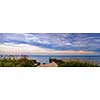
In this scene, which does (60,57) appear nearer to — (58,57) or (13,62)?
(58,57)

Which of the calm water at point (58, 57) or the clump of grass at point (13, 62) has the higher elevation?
the calm water at point (58, 57)

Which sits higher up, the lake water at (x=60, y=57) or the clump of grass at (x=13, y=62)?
the lake water at (x=60, y=57)

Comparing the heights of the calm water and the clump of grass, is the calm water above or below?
above

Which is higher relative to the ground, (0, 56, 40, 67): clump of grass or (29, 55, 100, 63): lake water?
(29, 55, 100, 63): lake water

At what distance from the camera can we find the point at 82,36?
9.02ft

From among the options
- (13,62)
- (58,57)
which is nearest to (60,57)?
(58,57)
